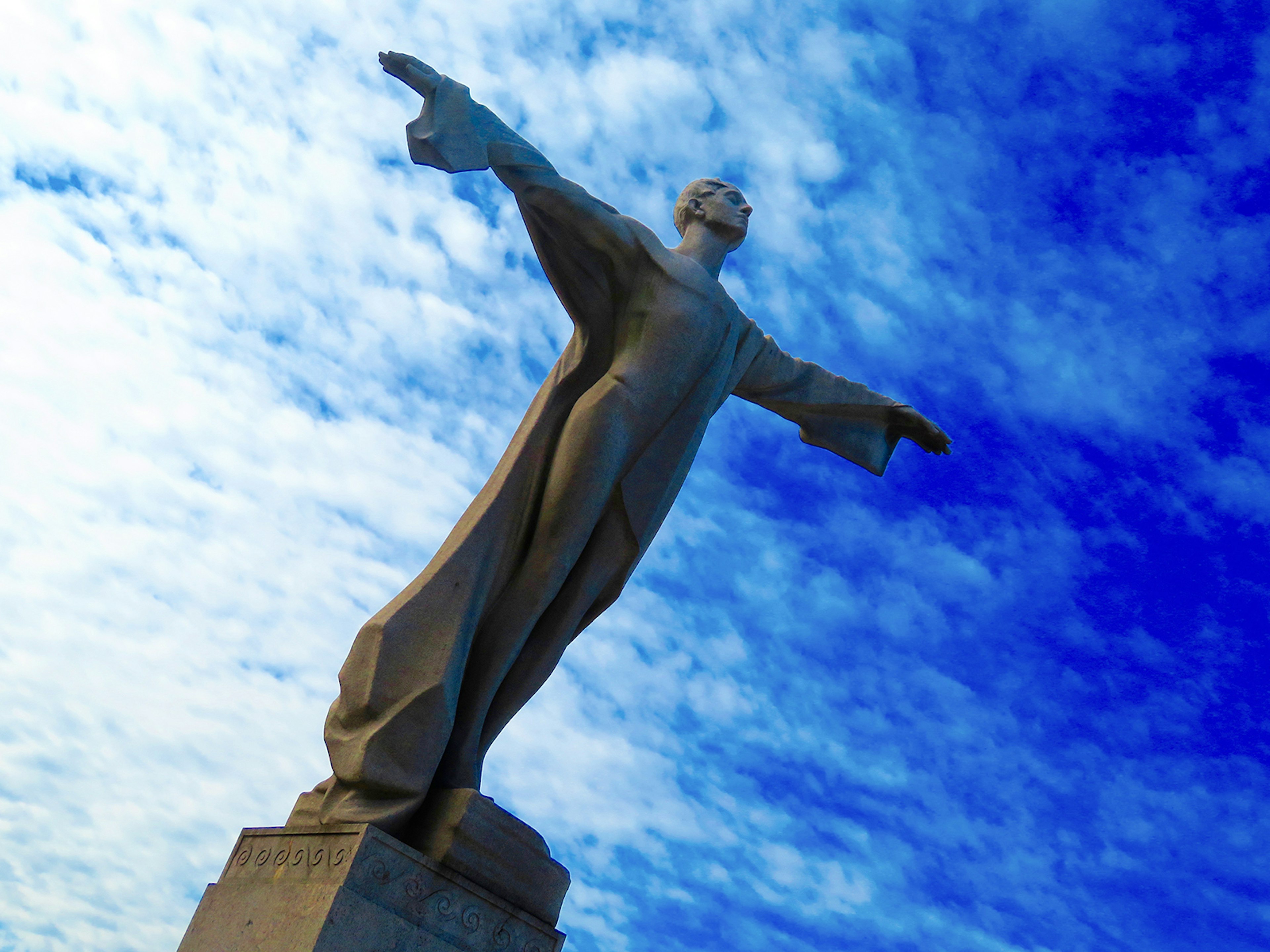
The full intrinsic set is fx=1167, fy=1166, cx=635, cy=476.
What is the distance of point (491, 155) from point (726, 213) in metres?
1.75

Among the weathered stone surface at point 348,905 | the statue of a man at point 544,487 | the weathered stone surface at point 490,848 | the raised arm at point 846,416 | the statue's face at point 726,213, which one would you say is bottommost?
the weathered stone surface at point 348,905

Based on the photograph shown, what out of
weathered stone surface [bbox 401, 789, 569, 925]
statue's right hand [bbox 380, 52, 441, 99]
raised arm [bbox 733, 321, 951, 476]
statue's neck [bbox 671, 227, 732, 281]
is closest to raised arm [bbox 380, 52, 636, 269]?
statue's right hand [bbox 380, 52, 441, 99]

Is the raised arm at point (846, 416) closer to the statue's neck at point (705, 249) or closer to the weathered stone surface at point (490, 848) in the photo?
the statue's neck at point (705, 249)

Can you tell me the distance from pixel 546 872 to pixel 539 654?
111 centimetres

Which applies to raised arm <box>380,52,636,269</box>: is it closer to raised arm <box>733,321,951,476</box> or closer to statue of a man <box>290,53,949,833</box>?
statue of a man <box>290,53,949,833</box>

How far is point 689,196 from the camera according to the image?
732cm

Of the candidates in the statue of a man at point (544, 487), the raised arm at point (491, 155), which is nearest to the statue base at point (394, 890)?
the statue of a man at point (544, 487)

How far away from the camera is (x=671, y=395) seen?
21.0 ft

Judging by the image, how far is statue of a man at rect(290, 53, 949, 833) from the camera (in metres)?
5.45

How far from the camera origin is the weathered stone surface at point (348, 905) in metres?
4.85

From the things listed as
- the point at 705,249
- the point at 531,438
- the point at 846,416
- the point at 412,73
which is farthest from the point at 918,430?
the point at 412,73

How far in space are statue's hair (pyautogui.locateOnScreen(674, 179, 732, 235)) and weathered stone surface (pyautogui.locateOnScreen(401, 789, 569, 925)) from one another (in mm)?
3713

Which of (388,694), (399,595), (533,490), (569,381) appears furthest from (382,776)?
(569,381)

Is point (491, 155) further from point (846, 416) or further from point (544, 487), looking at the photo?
point (846, 416)
